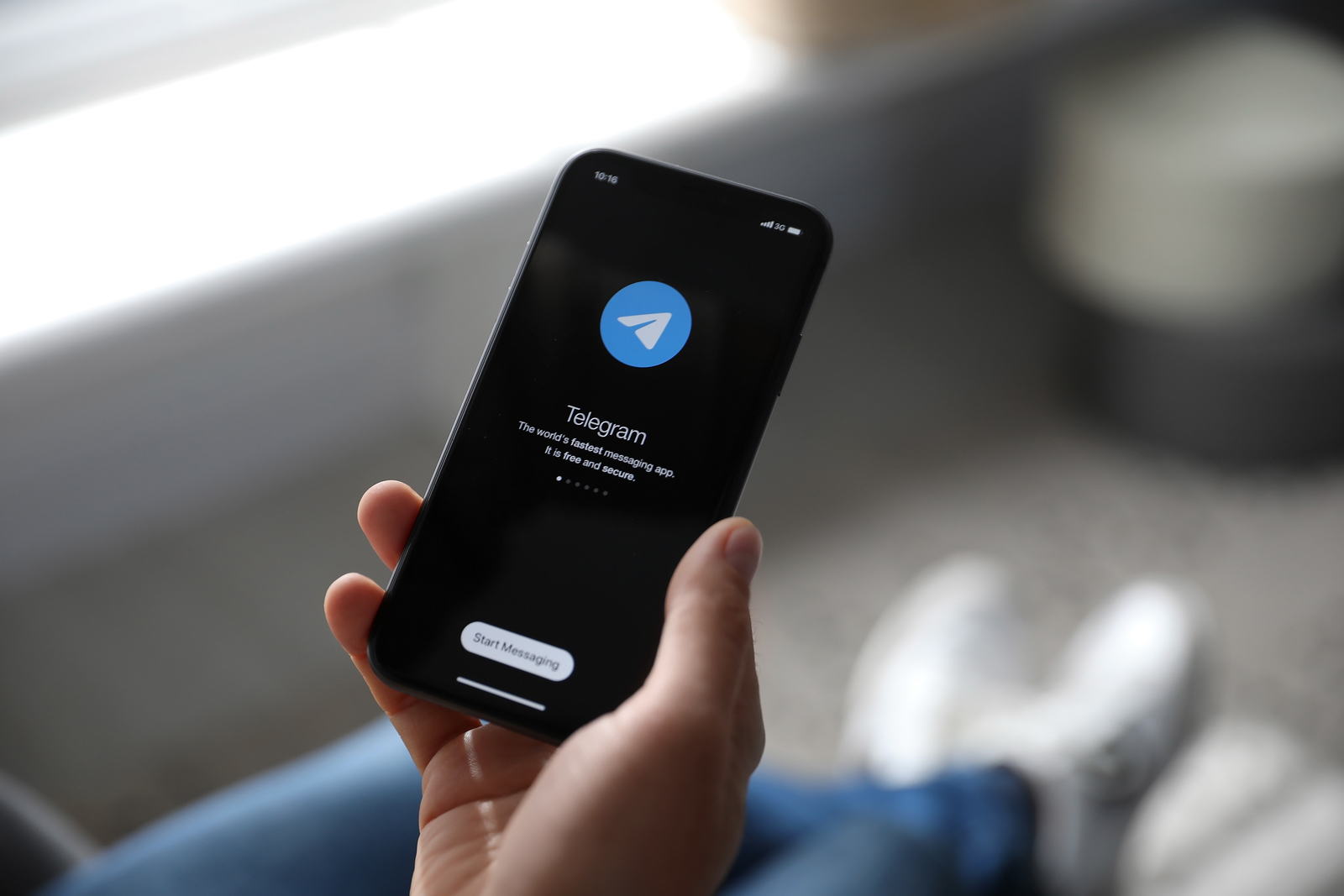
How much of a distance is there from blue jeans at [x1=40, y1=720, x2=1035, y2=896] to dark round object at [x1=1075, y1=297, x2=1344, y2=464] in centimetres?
94

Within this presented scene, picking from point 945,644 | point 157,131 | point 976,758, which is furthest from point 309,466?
point 976,758

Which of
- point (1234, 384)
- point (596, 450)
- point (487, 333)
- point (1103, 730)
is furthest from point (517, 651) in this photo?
point (1234, 384)

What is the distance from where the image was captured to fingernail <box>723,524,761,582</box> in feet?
1.43

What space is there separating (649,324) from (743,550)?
121 millimetres

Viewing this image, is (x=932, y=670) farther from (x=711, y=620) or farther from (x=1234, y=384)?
(x=711, y=620)

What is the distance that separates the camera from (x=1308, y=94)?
142 centimetres

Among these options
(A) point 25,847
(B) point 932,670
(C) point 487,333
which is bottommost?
(B) point 932,670

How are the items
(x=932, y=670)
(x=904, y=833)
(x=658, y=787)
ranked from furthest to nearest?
(x=932, y=670) → (x=904, y=833) → (x=658, y=787)

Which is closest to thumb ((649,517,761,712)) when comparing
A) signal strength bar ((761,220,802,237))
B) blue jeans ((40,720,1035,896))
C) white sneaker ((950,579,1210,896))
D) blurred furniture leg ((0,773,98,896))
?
signal strength bar ((761,220,802,237))

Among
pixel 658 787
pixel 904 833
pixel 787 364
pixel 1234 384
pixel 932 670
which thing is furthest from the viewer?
pixel 1234 384

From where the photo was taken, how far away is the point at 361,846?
70 centimetres

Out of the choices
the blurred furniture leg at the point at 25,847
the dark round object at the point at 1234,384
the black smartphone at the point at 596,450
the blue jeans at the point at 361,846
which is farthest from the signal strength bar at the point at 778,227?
the dark round object at the point at 1234,384

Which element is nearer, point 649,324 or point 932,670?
point 649,324

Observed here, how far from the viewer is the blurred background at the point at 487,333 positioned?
1.09 metres
